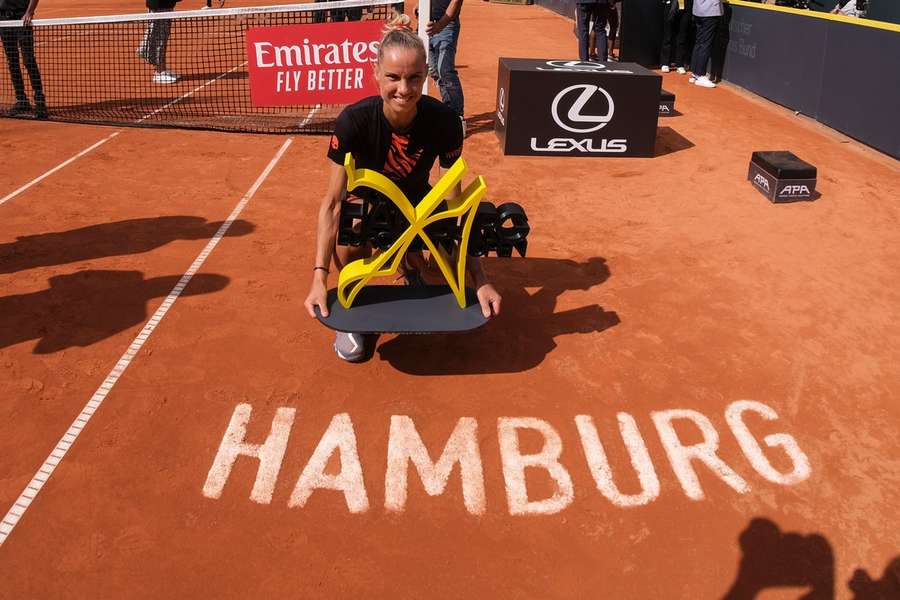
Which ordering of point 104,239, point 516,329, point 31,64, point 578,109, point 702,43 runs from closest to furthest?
point 516,329
point 104,239
point 578,109
point 31,64
point 702,43

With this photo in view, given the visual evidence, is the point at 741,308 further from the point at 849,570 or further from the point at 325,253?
the point at 325,253

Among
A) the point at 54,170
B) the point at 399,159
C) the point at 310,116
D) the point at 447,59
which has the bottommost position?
the point at 54,170

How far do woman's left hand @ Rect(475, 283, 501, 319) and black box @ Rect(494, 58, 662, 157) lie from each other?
537 centimetres

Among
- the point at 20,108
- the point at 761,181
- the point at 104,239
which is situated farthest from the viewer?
the point at 20,108

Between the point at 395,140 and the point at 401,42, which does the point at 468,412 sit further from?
the point at 401,42

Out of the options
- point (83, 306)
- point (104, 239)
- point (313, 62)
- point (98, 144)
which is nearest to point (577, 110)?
point (313, 62)

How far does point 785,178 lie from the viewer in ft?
27.0

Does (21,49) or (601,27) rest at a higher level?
(601,27)

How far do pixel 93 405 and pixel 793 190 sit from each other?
24.5ft

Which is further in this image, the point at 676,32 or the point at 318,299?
the point at 676,32

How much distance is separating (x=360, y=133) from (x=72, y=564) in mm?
2924

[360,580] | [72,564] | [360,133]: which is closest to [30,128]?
[360,133]

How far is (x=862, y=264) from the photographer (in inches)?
272

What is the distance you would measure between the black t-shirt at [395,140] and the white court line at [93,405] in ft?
6.77
